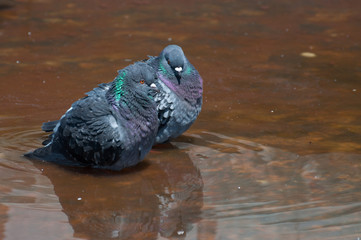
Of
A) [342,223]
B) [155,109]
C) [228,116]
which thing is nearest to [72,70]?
[228,116]

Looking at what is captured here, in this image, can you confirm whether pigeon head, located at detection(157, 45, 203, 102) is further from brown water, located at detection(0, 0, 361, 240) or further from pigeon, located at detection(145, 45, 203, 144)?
brown water, located at detection(0, 0, 361, 240)

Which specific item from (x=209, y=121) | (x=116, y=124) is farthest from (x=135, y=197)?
(x=209, y=121)

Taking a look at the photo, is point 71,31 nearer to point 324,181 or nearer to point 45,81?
point 45,81

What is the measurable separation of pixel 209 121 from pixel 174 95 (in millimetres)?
786

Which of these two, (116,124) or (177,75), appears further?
(177,75)

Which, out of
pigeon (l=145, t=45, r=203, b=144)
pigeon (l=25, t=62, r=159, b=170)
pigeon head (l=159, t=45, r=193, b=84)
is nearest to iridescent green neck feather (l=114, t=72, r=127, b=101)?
pigeon (l=25, t=62, r=159, b=170)

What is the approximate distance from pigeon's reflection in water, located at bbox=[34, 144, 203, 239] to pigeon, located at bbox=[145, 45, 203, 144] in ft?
0.80

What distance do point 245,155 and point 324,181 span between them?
763 millimetres

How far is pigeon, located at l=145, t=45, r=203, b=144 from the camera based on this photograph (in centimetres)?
553

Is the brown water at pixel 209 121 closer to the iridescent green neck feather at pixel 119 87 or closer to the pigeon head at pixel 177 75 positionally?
the pigeon head at pixel 177 75

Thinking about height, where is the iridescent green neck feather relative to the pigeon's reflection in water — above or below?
above

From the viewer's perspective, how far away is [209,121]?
20.4 ft

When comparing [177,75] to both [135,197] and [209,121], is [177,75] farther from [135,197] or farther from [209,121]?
[135,197]

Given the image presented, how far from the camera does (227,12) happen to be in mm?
9664
